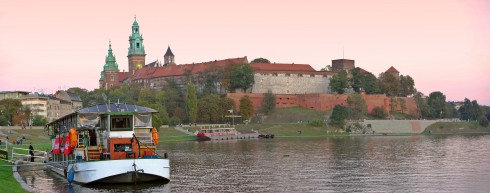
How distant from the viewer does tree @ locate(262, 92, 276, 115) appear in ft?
502

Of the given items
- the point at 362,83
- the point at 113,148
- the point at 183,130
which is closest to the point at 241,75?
the point at 362,83

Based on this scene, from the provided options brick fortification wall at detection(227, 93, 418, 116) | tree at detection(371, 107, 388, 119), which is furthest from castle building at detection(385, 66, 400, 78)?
tree at detection(371, 107, 388, 119)

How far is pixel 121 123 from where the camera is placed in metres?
39.8

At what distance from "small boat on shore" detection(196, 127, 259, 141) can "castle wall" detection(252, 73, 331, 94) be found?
43.5 m

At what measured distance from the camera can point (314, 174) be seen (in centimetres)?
4472

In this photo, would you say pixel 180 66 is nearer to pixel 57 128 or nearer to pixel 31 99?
pixel 31 99

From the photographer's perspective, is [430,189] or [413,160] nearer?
[430,189]

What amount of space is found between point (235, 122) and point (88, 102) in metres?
47.1

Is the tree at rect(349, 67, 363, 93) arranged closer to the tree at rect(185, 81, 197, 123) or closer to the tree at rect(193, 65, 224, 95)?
the tree at rect(193, 65, 224, 95)

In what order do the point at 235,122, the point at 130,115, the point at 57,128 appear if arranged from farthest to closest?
the point at 235,122, the point at 57,128, the point at 130,115

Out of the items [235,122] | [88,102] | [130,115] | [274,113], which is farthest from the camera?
[88,102]

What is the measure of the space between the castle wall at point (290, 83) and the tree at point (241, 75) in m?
9.61

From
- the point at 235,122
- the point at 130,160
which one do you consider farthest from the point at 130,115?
the point at 235,122

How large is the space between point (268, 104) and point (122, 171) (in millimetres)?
116821
